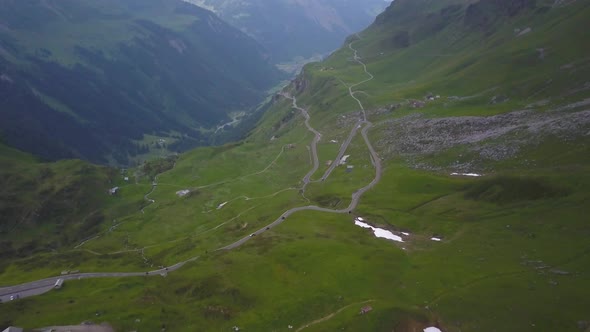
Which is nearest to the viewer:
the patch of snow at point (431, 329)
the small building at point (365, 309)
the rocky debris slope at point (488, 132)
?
the patch of snow at point (431, 329)

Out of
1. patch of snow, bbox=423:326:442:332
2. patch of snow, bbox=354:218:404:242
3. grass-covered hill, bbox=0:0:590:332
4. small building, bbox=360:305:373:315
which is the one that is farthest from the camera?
patch of snow, bbox=354:218:404:242

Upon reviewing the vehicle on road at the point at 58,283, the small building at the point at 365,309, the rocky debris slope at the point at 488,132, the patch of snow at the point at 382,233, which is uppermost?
the vehicle on road at the point at 58,283

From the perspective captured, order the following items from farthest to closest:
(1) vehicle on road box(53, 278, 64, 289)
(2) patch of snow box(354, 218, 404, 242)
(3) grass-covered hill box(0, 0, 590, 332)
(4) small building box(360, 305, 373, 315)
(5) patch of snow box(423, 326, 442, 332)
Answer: (1) vehicle on road box(53, 278, 64, 289), (2) patch of snow box(354, 218, 404, 242), (4) small building box(360, 305, 373, 315), (3) grass-covered hill box(0, 0, 590, 332), (5) patch of snow box(423, 326, 442, 332)

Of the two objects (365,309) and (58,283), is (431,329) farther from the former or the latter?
(58,283)

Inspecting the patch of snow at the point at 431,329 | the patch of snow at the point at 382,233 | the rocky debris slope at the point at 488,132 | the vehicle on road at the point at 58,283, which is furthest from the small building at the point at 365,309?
the vehicle on road at the point at 58,283

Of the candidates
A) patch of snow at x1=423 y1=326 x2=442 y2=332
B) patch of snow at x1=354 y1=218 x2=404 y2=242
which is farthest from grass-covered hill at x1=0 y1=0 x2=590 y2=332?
patch of snow at x1=354 y1=218 x2=404 y2=242

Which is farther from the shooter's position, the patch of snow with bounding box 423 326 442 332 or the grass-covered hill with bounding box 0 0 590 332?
the grass-covered hill with bounding box 0 0 590 332

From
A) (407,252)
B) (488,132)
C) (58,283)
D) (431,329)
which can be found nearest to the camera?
(431,329)

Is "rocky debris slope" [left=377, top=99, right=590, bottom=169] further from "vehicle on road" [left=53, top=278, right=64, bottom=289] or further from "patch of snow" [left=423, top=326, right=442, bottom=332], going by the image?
"vehicle on road" [left=53, top=278, right=64, bottom=289]

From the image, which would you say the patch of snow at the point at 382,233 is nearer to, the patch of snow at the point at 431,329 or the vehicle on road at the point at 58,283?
the patch of snow at the point at 431,329

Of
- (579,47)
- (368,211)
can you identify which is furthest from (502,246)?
(579,47)

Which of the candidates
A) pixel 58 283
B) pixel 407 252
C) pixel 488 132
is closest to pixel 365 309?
pixel 407 252

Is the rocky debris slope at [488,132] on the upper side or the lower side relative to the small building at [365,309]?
lower
